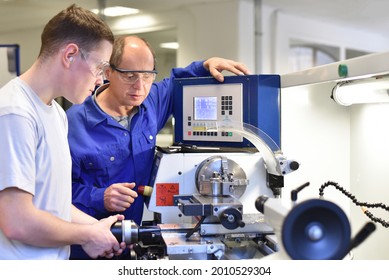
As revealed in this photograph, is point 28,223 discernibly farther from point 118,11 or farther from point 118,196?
point 118,11

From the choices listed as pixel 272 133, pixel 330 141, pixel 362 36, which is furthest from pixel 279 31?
pixel 272 133

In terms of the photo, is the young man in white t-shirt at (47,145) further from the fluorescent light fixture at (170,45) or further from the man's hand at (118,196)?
the fluorescent light fixture at (170,45)

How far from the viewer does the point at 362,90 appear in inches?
52.9

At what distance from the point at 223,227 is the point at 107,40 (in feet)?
1.87

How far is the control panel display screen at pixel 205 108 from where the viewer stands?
1.55m

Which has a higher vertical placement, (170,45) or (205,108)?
(170,45)

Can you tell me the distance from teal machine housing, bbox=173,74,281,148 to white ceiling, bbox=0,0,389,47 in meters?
1.35

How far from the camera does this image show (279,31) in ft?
12.0

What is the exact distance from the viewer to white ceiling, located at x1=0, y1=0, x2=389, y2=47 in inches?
112

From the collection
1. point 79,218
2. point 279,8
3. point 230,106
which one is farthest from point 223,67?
point 279,8

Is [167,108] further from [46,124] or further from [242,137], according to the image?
[46,124]

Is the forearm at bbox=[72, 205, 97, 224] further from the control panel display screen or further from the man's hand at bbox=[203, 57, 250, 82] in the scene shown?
the man's hand at bbox=[203, 57, 250, 82]

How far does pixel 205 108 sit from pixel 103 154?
1.28 ft

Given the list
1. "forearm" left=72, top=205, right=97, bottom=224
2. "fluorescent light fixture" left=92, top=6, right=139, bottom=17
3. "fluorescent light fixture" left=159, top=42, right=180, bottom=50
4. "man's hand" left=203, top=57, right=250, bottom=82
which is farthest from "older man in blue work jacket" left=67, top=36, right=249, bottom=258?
"fluorescent light fixture" left=159, top=42, right=180, bottom=50
